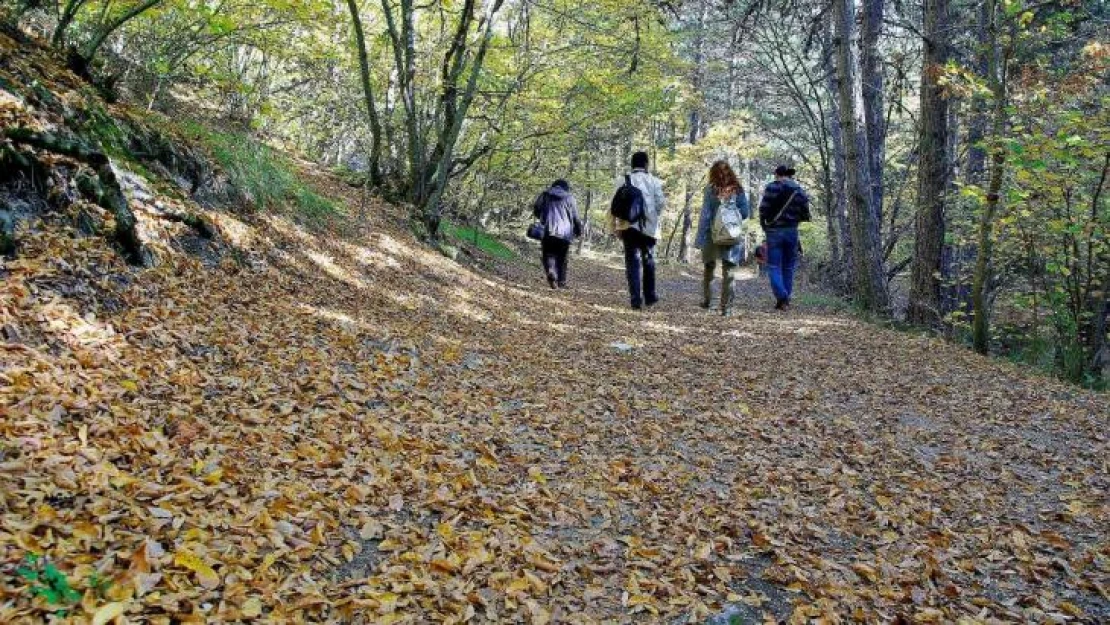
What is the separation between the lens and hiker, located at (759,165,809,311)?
34.6 feet

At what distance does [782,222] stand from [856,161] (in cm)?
131

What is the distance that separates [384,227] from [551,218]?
2658 millimetres

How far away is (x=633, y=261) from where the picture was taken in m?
10.3

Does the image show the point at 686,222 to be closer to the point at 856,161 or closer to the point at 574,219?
the point at 574,219

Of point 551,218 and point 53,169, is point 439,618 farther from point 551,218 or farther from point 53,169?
point 551,218

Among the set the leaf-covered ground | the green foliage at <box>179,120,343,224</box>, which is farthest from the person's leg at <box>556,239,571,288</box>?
the leaf-covered ground

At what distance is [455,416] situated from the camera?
483cm

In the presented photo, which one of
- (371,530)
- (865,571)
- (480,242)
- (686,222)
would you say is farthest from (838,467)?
(686,222)

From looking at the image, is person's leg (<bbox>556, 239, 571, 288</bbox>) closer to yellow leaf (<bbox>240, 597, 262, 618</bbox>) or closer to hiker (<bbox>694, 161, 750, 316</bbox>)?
hiker (<bbox>694, 161, 750, 316</bbox>)

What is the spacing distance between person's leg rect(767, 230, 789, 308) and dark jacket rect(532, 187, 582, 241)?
10.3 ft

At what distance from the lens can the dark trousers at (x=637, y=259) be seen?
10117 millimetres

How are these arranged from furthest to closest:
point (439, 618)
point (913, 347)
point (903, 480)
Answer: point (913, 347)
point (903, 480)
point (439, 618)

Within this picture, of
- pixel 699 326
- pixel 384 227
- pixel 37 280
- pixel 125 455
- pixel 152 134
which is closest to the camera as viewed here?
pixel 125 455

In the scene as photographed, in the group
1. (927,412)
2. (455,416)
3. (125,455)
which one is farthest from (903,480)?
(125,455)
